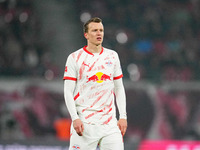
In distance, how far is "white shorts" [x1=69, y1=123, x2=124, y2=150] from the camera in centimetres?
472

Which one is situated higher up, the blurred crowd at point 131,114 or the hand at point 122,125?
the hand at point 122,125

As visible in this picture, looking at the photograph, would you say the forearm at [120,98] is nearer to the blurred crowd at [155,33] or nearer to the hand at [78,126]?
the hand at [78,126]

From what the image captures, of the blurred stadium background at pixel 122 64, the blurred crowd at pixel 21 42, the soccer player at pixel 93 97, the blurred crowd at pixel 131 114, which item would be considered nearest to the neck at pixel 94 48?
the soccer player at pixel 93 97

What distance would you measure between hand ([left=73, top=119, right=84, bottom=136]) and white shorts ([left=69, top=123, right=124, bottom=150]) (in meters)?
0.12

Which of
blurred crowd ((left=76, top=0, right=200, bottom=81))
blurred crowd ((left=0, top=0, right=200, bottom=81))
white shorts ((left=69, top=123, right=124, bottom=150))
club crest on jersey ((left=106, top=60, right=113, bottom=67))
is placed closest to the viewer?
white shorts ((left=69, top=123, right=124, bottom=150))

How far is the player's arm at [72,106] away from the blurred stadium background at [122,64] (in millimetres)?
4246

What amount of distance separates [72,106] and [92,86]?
0.30 metres

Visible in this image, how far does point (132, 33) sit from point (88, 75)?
36.5 ft

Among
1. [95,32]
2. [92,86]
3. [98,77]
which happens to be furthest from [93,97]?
[95,32]

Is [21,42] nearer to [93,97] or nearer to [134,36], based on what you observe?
[134,36]

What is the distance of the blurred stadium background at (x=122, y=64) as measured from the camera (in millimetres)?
12336

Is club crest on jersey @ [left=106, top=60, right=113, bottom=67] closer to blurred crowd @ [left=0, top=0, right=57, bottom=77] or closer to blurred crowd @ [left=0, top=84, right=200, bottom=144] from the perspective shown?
blurred crowd @ [left=0, top=84, right=200, bottom=144]

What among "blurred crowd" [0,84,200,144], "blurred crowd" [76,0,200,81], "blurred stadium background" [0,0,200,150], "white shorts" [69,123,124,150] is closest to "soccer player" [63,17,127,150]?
"white shorts" [69,123,124,150]

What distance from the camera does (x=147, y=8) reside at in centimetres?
1673
